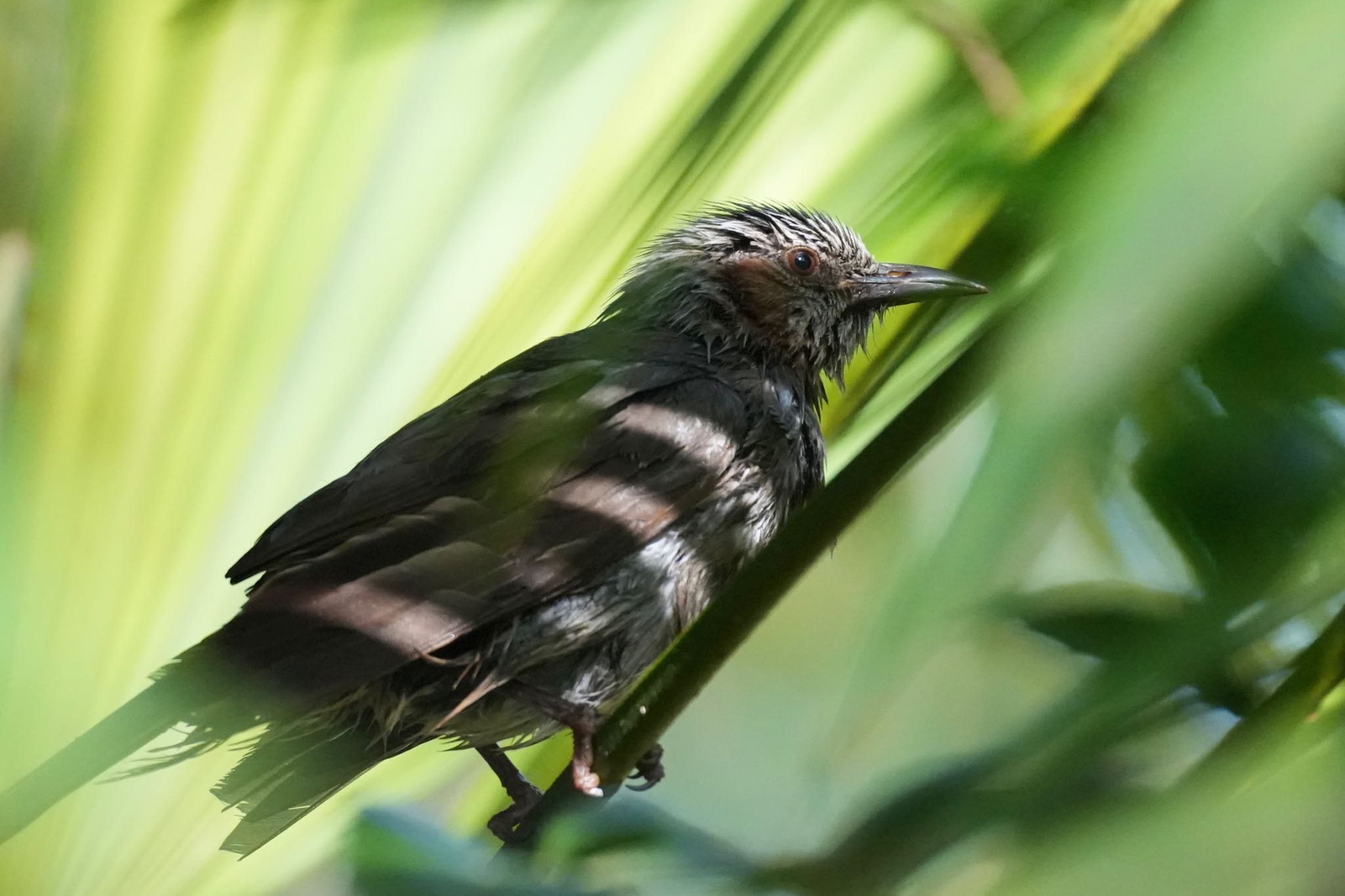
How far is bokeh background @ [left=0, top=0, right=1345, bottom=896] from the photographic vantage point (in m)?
0.63

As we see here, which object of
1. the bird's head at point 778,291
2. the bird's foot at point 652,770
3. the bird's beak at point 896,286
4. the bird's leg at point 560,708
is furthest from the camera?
the bird's head at point 778,291

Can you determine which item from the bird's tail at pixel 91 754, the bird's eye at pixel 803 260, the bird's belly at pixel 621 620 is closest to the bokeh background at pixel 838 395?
the bird's tail at pixel 91 754

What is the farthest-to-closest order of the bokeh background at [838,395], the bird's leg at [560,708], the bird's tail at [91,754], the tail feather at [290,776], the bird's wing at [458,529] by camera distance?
the bird's leg at [560,708] < the tail feather at [290,776] < the bird's wing at [458,529] < the bird's tail at [91,754] < the bokeh background at [838,395]

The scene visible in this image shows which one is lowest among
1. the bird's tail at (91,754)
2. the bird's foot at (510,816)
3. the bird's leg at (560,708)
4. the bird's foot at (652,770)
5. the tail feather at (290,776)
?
the bird's foot at (652,770)

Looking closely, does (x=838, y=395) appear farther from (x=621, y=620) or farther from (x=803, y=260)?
(x=621, y=620)

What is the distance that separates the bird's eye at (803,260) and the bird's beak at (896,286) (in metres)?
0.13

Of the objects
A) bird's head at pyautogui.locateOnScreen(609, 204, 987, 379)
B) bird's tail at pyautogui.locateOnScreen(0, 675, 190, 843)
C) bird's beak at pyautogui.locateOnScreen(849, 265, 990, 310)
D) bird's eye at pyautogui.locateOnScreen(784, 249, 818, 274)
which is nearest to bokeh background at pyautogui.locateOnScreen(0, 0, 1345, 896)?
bird's tail at pyautogui.locateOnScreen(0, 675, 190, 843)

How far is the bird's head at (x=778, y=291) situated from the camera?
345 centimetres

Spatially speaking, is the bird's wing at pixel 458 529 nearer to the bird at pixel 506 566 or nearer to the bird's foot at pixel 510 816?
the bird at pixel 506 566

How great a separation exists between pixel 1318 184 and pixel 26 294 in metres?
2.01

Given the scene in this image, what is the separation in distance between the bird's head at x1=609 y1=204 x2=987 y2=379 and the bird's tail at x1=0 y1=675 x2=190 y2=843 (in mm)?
1981

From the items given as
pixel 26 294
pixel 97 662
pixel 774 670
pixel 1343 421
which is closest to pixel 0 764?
pixel 97 662

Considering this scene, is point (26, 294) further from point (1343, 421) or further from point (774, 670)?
point (1343, 421)

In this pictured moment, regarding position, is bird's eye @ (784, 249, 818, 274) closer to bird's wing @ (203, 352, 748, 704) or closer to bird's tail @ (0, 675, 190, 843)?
bird's wing @ (203, 352, 748, 704)
